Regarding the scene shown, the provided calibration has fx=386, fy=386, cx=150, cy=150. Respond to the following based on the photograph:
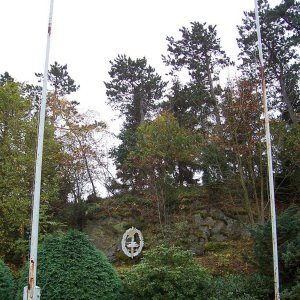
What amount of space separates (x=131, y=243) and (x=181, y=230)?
2.67 metres

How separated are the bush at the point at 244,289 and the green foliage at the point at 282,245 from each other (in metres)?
0.31

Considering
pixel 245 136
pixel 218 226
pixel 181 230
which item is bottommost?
pixel 181 230

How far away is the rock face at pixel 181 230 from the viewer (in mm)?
14812

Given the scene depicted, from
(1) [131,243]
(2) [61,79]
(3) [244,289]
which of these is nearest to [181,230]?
(1) [131,243]

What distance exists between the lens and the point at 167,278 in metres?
8.50

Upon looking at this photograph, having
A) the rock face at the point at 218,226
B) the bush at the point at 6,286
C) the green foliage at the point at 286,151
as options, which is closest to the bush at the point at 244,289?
the bush at the point at 6,286

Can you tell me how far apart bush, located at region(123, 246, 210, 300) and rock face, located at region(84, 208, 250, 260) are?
5056 mm

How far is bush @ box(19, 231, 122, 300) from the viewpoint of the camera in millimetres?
8320

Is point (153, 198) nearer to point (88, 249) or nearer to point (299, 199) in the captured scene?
point (299, 199)

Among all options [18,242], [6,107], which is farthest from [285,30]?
[18,242]

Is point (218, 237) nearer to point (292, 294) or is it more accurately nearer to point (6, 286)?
point (292, 294)

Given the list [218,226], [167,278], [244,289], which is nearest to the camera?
[167,278]

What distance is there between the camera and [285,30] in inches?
804

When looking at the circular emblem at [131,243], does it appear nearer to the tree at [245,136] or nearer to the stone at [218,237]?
the stone at [218,237]
